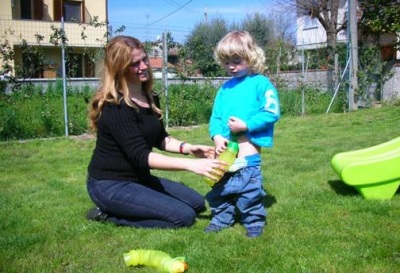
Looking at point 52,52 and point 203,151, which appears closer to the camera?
point 203,151

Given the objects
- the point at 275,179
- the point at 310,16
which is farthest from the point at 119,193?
the point at 310,16

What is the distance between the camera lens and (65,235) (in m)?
3.39

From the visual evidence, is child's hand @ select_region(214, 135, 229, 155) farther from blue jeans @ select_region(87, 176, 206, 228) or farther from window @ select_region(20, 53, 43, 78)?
window @ select_region(20, 53, 43, 78)

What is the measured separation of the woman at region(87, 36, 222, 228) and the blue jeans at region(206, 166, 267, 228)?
0.71ft

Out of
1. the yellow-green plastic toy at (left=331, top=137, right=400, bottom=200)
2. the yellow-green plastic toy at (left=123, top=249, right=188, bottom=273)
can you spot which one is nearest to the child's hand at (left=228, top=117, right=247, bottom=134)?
the yellow-green plastic toy at (left=123, top=249, right=188, bottom=273)

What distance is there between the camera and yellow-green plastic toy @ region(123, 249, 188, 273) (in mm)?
2639

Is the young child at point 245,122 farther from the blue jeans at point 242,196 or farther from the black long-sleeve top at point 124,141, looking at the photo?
the black long-sleeve top at point 124,141

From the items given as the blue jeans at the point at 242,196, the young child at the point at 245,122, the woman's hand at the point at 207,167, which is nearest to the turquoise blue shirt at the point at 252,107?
the young child at the point at 245,122

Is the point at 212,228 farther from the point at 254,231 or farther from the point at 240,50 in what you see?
the point at 240,50

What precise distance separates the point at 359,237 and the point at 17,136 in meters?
7.01

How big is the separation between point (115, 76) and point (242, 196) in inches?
49.4

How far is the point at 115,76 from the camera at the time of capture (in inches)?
136

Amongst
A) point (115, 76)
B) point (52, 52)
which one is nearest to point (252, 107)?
point (115, 76)

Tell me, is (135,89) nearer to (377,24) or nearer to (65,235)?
(65,235)
